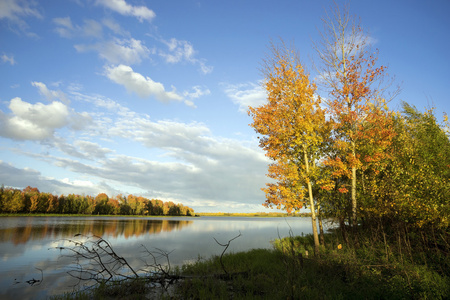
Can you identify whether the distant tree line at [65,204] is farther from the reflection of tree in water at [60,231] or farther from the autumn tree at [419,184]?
the autumn tree at [419,184]

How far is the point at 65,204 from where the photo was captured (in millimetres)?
121125

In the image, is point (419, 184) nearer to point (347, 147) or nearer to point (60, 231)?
point (347, 147)

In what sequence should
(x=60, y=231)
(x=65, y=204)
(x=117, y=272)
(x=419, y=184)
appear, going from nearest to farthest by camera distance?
(x=419, y=184)
(x=117, y=272)
(x=60, y=231)
(x=65, y=204)

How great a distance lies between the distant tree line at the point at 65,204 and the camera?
9469cm

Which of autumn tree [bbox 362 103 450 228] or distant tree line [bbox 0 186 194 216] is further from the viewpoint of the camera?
distant tree line [bbox 0 186 194 216]

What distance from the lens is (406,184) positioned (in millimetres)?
14125

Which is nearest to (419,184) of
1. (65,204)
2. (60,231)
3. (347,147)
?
(347,147)

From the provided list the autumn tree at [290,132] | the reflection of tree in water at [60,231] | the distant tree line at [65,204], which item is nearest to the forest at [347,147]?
the autumn tree at [290,132]

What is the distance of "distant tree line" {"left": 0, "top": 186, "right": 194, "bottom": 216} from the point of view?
94.7 m

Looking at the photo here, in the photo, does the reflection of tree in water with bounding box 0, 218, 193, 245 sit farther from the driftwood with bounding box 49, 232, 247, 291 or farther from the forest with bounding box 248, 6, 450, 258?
the forest with bounding box 248, 6, 450, 258

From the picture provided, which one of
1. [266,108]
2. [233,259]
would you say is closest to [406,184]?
[266,108]

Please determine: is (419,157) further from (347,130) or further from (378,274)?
(378,274)

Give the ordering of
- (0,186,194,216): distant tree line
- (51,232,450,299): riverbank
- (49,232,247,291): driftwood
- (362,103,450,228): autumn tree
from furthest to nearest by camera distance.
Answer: (0,186,194,216): distant tree line
(362,103,450,228): autumn tree
(49,232,247,291): driftwood
(51,232,450,299): riverbank

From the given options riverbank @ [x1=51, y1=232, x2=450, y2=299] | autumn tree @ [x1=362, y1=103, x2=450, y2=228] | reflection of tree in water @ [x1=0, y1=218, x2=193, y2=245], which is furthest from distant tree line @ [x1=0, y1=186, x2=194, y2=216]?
autumn tree @ [x1=362, y1=103, x2=450, y2=228]
